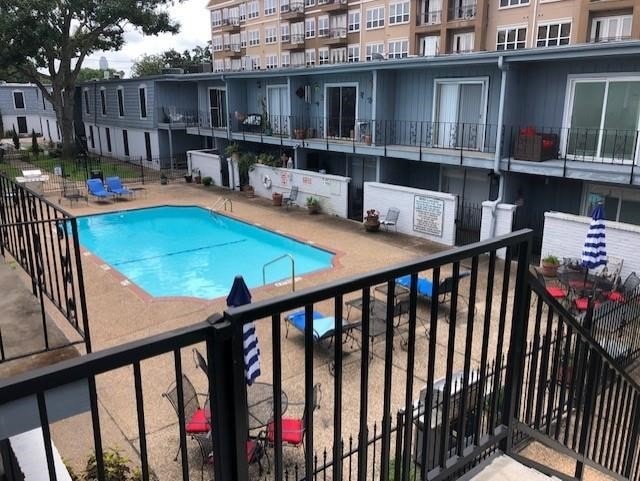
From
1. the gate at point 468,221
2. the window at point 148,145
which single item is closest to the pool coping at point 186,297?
the gate at point 468,221

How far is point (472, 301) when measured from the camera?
111 inches

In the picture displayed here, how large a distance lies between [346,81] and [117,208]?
454 inches

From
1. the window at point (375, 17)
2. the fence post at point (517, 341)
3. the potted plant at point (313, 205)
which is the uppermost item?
the window at point (375, 17)

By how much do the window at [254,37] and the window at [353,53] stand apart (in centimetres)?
1447

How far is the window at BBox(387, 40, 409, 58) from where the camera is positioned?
4297 centimetres

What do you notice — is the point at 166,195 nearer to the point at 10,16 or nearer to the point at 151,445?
the point at 10,16

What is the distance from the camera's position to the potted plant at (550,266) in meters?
13.5

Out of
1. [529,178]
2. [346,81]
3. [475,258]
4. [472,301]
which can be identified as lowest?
[529,178]

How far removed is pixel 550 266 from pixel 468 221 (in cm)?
515

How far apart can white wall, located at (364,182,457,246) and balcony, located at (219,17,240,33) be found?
160 feet

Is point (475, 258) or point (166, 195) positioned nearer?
point (475, 258)

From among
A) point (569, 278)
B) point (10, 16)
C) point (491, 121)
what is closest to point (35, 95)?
point (10, 16)

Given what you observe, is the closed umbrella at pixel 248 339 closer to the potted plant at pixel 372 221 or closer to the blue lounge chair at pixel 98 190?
the potted plant at pixel 372 221

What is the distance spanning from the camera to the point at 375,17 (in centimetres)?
4503
